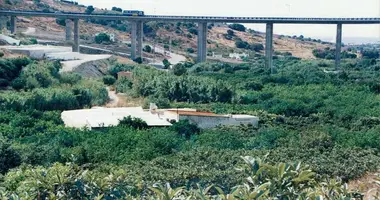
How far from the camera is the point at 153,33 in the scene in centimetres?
10506

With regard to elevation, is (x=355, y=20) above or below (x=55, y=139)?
above

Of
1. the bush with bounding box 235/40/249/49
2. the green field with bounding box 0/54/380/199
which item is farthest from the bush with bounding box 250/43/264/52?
the green field with bounding box 0/54/380/199

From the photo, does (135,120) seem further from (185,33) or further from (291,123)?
(185,33)

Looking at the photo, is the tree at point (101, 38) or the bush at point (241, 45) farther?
the bush at point (241, 45)

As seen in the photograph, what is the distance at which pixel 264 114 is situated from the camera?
34.7 m

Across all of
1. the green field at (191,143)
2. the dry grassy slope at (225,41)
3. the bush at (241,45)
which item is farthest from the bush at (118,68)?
the bush at (241,45)

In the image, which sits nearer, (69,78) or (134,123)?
(134,123)

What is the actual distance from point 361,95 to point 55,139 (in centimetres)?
2545

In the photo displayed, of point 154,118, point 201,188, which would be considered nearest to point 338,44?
point 154,118

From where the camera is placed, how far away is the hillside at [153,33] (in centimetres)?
9219

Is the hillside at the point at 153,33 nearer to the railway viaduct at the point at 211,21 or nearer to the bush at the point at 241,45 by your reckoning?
the bush at the point at 241,45

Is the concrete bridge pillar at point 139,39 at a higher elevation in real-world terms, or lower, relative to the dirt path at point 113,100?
higher

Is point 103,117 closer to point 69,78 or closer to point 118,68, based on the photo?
point 69,78

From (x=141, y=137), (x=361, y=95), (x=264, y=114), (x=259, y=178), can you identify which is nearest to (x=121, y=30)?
(x=361, y=95)
